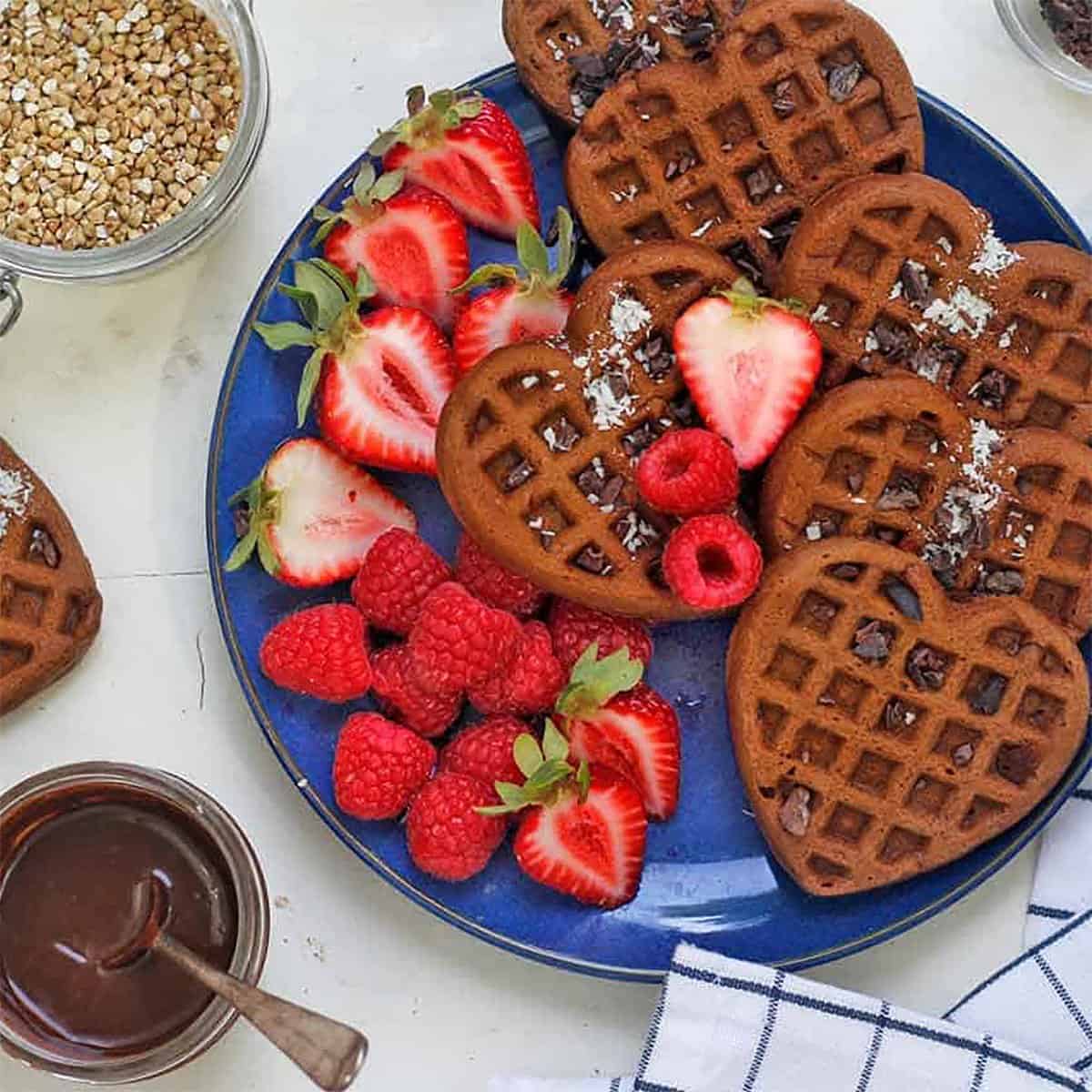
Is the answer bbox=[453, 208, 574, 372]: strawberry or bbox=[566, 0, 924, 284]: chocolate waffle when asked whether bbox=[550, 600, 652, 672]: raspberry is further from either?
bbox=[566, 0, 924, 284]: chocolate waffle

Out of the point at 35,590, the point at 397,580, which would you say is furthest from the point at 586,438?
the point at 35,590

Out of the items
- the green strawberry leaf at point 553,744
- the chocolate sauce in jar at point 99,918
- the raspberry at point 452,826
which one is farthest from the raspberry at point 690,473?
the chocolate sauce in jar at point 99,918

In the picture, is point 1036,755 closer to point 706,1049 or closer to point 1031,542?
point 1031,542

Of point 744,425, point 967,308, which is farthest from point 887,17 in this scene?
point 744,425

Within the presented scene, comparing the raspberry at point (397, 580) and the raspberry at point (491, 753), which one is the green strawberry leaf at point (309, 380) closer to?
the raspberry at point (397, 580)

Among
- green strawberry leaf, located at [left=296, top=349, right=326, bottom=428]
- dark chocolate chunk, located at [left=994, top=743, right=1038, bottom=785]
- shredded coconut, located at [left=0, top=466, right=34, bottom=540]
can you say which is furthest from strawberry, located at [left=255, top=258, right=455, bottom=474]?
dark chocolate chunk, located at [left=994, top=743, right=1038, bottom=785]
